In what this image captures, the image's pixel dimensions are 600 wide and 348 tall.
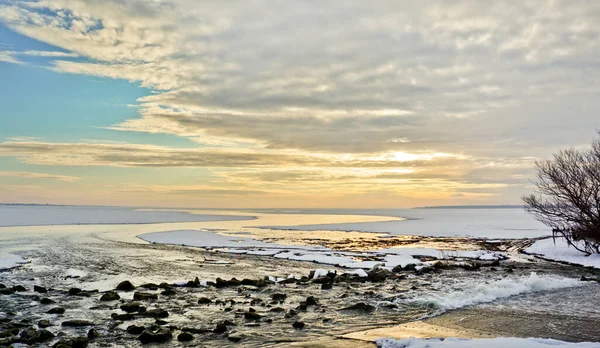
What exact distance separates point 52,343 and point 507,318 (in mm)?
11292

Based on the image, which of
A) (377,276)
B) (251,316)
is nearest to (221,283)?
(251,316)

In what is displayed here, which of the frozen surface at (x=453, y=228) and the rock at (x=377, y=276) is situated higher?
the frozen surface at (x=453, y=228)

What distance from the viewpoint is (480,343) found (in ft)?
29.9

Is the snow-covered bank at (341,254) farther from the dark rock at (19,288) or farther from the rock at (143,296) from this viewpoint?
the dark rock at (19,288)

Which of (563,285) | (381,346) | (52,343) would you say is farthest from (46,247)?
(563,285)

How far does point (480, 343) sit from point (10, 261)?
916 inches

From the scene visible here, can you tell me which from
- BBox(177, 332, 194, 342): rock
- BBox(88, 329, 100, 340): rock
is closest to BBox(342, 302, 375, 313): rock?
BBox(177, 332, 194, 342): rock

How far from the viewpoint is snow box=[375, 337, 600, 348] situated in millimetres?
8812

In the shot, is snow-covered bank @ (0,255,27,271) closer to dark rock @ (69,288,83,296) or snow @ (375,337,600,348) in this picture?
dark rock @ (69,288,83,296)

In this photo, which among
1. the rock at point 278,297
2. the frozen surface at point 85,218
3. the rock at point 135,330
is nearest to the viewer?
the rock at point 135,330

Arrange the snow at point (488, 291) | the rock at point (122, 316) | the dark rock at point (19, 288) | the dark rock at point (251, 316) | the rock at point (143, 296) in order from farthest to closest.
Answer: the dark rock at point (19, 288) < the rock at point (143, 296) < the snow at point (488, 291) < the dark rock at point (251, 316) < the rock at point (122, 316)

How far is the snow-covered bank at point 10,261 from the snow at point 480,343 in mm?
19950

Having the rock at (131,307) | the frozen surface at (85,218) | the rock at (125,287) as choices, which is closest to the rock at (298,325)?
the rock at (131,307)

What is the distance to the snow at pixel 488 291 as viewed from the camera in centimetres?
1453
